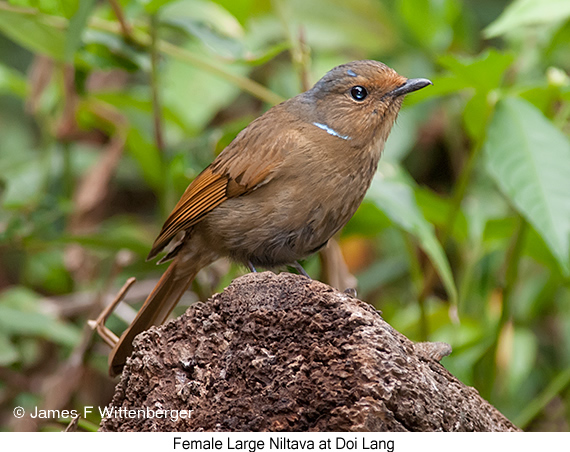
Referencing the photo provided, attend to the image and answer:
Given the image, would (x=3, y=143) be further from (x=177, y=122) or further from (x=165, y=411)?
(x=165, y=411)

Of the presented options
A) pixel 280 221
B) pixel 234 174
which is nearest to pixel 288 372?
pixel 280 221

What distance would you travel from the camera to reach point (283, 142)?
314 centimetres

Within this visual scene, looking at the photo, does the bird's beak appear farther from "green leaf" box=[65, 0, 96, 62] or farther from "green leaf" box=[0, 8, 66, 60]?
"green leaf" box=[0, 8, 66, 60]

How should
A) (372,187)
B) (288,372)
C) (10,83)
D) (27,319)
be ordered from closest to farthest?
(288,372), (372,187), (27,319), (10,83)

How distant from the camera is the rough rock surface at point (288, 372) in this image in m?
1.94

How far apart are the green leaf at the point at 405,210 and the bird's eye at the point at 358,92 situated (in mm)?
504

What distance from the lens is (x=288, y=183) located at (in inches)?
119

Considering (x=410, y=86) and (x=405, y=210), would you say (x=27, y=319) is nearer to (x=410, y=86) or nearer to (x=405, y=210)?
(x=405, y=210)

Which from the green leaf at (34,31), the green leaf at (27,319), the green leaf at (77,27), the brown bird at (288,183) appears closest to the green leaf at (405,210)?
the brown bird at (288,183)

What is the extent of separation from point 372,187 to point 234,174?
71 centimetres

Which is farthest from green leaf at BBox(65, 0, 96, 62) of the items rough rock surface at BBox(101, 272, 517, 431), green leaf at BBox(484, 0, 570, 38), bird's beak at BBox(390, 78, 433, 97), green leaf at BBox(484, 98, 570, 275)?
green leaf at BBox(484, 98, 570, 275)

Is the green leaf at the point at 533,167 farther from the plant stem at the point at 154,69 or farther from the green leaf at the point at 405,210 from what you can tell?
the plant stem at the point at 154,69

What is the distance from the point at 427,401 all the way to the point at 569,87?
2.08 meters
